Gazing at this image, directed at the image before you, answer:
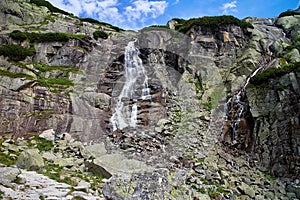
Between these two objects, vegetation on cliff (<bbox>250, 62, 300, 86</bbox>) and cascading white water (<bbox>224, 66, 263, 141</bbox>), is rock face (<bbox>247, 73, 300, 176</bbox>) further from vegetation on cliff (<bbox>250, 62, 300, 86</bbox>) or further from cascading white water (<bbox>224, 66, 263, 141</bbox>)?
cascading white water (<bbox>224, 66, 263, 141</bbox>)

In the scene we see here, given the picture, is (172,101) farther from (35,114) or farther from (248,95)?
(35,114)

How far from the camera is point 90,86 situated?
2459cm

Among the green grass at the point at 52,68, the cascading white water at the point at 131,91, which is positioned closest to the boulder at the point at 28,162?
the cascading white water at the point at 131,91

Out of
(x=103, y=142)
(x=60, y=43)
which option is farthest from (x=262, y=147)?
(x=60, y=43)

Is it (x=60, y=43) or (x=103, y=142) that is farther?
(x=60, y=43)

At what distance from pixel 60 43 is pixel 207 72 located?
53.7 ft

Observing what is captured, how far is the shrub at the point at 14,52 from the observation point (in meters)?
24.8

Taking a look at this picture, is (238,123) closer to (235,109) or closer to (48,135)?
(235,109)

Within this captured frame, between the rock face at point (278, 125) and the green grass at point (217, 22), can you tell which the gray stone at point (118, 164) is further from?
the green grass at point (217, 22)

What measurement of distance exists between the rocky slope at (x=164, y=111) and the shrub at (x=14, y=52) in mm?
105

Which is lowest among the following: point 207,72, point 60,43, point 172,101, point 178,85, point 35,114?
point 35,114

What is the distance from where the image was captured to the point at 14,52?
83.4 ft

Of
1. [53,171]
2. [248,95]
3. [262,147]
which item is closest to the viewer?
[53,171]

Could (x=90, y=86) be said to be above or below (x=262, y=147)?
above
